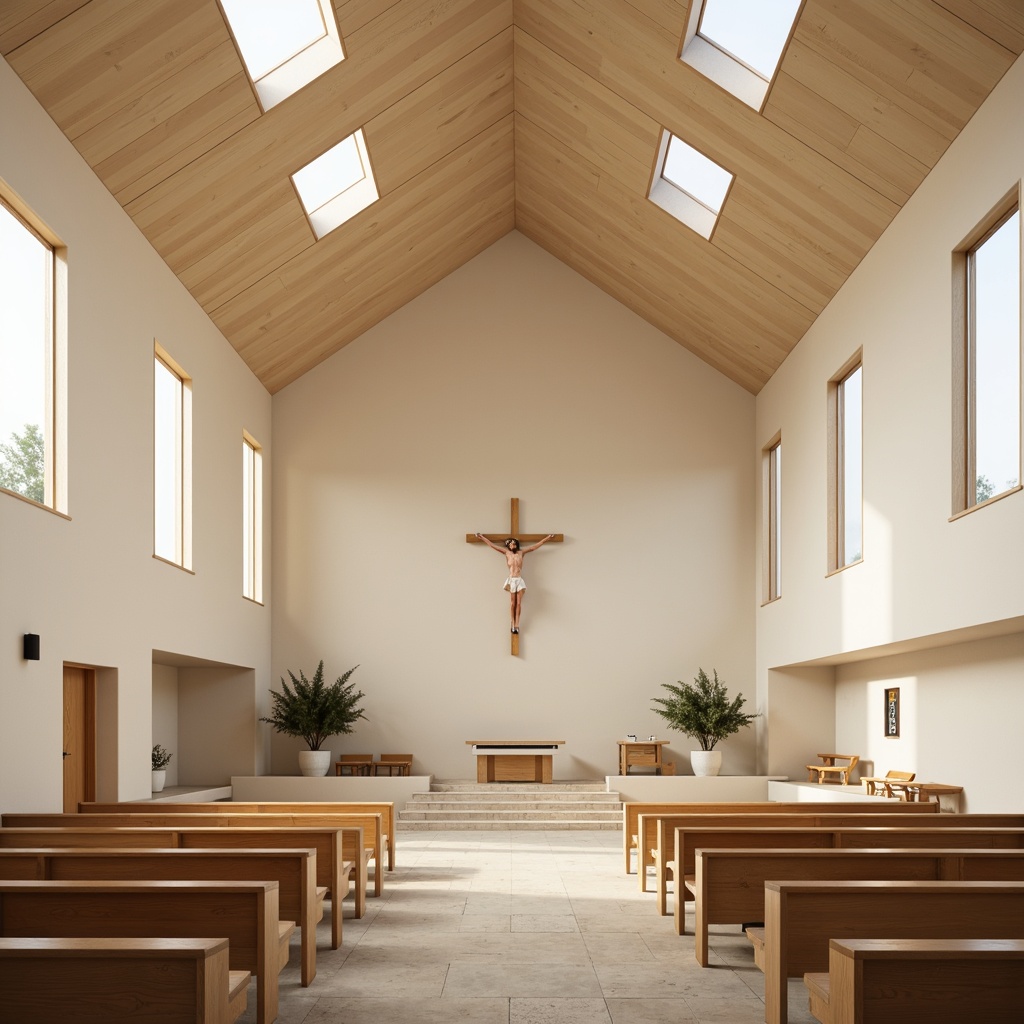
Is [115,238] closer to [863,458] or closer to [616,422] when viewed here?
[863,458]

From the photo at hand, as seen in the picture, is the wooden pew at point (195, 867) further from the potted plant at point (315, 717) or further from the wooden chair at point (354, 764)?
the wooden chair at point (354, 764)

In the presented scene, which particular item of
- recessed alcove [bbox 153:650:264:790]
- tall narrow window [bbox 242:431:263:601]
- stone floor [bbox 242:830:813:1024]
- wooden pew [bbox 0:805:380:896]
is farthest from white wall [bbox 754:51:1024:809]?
tall narrow window [bbox 242:431:263:601]

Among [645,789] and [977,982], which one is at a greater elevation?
[977,982]

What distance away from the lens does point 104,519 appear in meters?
8.39

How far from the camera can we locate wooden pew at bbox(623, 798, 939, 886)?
7.24 metres

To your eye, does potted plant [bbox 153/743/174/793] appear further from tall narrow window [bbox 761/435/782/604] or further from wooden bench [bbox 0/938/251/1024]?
wooden bench [bbox 0/938/251/1024]

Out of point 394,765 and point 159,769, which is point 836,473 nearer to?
point 394,765

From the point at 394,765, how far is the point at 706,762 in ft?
11.6

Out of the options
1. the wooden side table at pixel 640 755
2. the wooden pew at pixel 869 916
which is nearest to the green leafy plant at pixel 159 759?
the wooden side table at pixel 640 755

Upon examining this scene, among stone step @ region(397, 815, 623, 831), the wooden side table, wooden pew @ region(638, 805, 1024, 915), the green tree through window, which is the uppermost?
the green tree through window

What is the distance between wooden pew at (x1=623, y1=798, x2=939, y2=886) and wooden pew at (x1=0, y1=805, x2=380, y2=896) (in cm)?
166

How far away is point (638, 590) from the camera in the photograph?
14219 millimetres

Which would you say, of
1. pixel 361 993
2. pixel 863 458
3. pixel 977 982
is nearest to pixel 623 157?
pixel 863 458

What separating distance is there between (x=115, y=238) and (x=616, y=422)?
7249 millimetres
